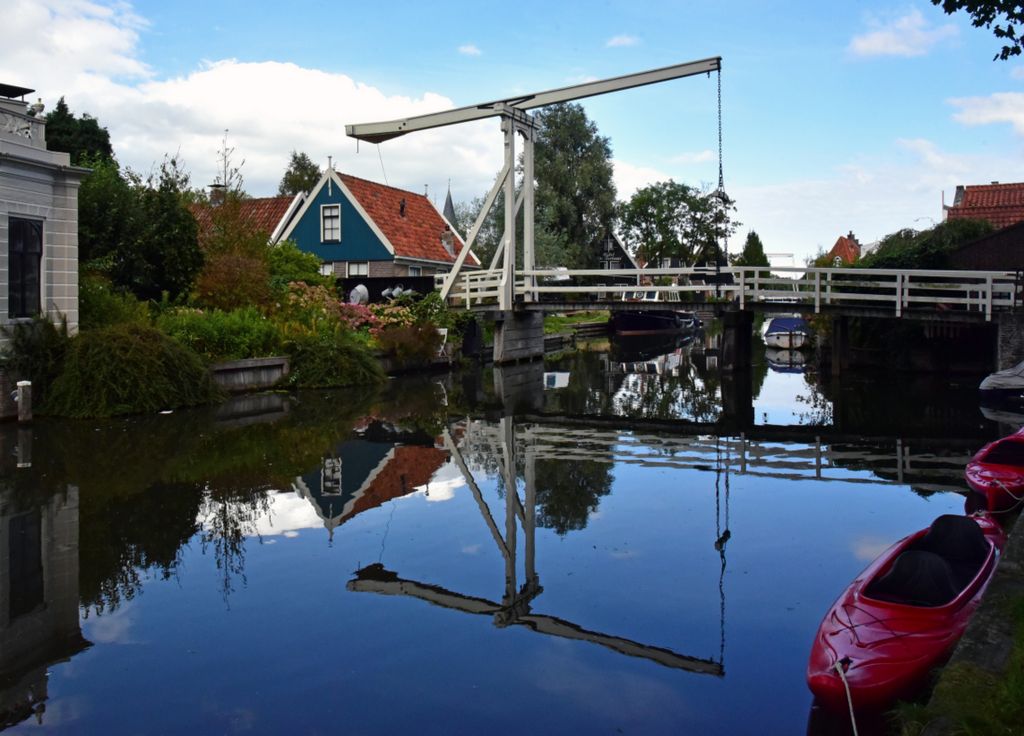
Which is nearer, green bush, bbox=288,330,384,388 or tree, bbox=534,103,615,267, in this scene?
green bush, bbox=288,330,384,388

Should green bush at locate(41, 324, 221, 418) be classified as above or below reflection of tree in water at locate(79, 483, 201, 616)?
A: above

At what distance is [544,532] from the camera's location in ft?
29.4

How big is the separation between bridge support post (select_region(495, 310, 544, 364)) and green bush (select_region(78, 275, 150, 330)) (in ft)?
42.2

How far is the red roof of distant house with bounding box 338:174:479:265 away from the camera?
125 ft

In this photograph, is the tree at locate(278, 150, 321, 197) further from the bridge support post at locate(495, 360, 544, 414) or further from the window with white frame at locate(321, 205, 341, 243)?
the bridge support post at locate(495, 360, 544, 414)

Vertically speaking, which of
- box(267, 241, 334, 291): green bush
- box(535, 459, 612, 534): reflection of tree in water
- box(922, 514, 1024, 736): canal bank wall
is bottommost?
box(535, 459, 612, 534): reflection of tree in water

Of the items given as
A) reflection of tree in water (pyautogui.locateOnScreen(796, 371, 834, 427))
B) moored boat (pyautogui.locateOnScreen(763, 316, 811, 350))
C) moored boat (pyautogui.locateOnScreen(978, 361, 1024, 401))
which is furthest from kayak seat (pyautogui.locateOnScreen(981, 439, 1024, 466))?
moored boat (pyautogui.locateOnScreen(763, 316, 811, 350))

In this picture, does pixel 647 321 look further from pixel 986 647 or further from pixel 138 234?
pixel 986 647

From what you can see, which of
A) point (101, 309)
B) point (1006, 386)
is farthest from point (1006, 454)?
point (101, 309)

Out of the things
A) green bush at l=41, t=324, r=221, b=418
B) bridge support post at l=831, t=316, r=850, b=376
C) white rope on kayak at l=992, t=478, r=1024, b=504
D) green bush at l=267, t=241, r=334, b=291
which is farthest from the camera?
green bush at l=267, t=241, r=334, b=291

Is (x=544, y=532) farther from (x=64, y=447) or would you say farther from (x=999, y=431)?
(x=999, y=431)

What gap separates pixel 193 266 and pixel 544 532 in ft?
59.6

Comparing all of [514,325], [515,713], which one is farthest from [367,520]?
[514,325]

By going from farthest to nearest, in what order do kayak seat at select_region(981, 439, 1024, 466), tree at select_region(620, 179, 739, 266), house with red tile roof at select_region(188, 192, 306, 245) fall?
tree at select_region(620, 179, 739, 266)
house with red tile roof at select_region(188, 192, 306, 245)
kayak seat at select_region(981, 439, 1024, 466)
